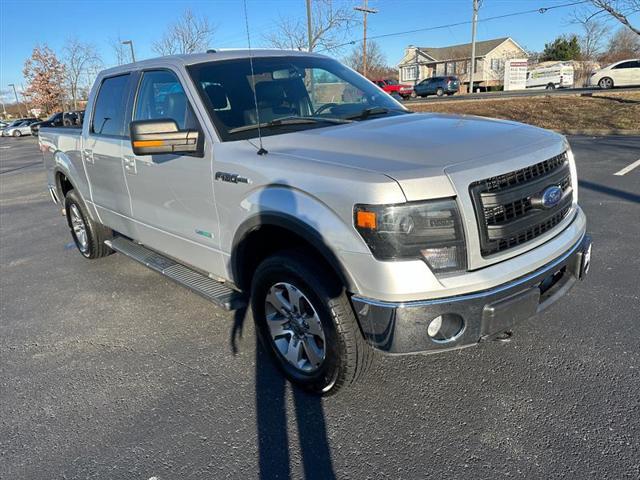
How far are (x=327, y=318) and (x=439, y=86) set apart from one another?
43624 mm

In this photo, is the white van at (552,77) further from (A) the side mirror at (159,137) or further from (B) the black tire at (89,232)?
(A) the side mirror at (159,137)

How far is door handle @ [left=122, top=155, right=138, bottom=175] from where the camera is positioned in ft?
12.7

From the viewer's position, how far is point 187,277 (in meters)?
3.60

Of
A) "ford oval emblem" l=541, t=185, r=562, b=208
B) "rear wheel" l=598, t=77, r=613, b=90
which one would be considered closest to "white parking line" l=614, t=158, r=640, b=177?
"ford oval emblem" l=541, t=185, r=562, b=208

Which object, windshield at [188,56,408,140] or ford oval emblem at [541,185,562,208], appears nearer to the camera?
ford oval emblem at [541,185,562,208]

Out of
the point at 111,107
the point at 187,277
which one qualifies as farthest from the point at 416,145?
the point at 111,107

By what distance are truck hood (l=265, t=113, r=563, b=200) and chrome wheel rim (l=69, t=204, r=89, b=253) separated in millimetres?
3513

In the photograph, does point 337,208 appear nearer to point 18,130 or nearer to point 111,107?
point 111,107

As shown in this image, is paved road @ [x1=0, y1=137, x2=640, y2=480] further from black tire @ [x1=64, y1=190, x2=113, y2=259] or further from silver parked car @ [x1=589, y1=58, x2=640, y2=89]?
silver parked car @ [x1=589, y1=58, x2=640, y2=89]

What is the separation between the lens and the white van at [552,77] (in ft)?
148

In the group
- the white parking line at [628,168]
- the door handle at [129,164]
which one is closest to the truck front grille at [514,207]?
the door handle at [129,164]

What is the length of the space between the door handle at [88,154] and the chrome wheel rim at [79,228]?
0.89 meters

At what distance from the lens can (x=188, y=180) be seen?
3.26m

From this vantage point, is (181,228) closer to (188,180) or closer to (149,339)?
(188,180)
